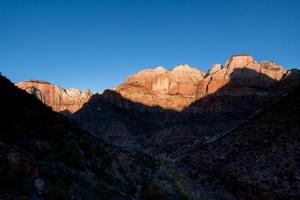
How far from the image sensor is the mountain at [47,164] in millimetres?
11133

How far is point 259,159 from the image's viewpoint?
42.4 meters

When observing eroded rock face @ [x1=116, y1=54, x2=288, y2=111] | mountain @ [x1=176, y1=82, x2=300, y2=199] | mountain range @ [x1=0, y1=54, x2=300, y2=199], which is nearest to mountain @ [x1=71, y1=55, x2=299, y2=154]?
eroded rock face @ [x1=116, y1=54, x2=288, y2=111]

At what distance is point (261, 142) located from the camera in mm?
46969

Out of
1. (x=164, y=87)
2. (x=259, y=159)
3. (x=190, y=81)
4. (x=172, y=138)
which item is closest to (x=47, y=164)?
(x=259, y=159)

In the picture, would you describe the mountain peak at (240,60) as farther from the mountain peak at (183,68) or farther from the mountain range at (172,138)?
the mountain peak at (183,68)

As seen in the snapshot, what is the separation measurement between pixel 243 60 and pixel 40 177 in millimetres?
142828

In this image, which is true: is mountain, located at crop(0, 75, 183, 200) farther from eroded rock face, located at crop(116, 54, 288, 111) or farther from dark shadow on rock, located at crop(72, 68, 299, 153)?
eroded rock face, located at crop(116, 54, 288, 111)

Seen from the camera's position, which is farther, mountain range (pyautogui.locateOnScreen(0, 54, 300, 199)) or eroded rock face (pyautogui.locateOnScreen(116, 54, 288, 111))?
eroded rock face (pyautogui.locateOnScreen(116, 54, 288, 111))

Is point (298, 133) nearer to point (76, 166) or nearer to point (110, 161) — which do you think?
point (110, 161)

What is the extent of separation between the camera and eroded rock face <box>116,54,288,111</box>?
136625 mm

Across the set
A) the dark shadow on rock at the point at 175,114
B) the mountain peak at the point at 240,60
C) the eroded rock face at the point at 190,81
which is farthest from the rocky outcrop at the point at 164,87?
the mountain peak at the point at 240,60

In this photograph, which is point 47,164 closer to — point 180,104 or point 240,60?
point 180,104

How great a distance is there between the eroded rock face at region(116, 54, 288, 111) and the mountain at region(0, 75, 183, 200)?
11572 centimetres

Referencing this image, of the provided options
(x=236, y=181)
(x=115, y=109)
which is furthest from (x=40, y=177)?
(x=115, y=109)
